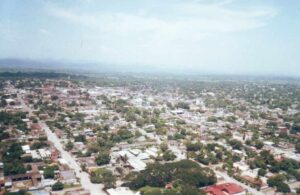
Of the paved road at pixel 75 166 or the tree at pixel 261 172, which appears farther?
the tree at pixel 261 172

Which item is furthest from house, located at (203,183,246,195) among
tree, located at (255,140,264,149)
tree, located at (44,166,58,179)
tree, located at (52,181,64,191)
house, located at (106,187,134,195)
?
tree, located at (255,140,264,149)

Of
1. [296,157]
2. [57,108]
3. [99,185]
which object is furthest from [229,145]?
[57,108]

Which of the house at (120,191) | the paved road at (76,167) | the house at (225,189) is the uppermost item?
the house at (225,189)

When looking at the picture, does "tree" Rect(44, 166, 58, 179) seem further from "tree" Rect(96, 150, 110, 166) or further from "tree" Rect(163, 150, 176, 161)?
"tree" Rect(163, 150, 176, 161)

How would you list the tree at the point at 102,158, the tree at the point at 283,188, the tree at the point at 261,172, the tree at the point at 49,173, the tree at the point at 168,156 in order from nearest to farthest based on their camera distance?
the tree at the point at 283,188, the tree at the point at 49,173, the tree at the point at 261,172, the tree at the point at 102,158, the tree at the point at 168,156

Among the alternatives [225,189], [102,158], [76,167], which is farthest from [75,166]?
[225,189]

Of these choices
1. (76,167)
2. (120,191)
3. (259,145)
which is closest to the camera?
(120,191)

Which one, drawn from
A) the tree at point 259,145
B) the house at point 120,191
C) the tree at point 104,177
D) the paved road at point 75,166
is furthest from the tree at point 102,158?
the tree at point 259,145

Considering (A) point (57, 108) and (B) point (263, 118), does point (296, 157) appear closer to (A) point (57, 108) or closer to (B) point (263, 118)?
(B) point (263, 118)

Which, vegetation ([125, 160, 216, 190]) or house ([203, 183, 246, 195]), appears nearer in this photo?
house ([203, 183, 246, 195])

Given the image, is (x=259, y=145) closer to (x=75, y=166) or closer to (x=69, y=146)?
(x=75, y=166)

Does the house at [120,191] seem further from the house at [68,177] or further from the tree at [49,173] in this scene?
the tree at [49,173]
